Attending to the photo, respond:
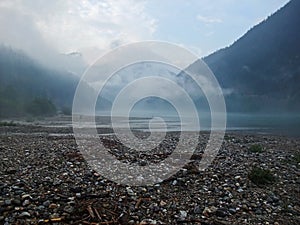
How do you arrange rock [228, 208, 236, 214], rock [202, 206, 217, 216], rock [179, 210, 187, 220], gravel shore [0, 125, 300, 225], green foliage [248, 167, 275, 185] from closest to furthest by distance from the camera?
gravel shore [0, 125, 300, 225]
rock [179, 210, 187, 220]
rock [202, 206, 217, 216]
rock [228, 208, 236, 214]
green foliage [248, 167, 275, 185]

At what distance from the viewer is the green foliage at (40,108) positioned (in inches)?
3809

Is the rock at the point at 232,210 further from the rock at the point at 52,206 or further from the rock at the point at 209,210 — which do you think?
the rock at the point at 52,206

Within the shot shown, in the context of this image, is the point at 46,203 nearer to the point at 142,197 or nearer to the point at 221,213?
the point at 142,197

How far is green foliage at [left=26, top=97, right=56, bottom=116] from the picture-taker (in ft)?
317

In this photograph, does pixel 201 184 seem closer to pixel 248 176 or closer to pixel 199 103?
pixel 248 176

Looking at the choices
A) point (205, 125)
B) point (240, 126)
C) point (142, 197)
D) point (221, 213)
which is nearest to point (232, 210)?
point (221, 213)

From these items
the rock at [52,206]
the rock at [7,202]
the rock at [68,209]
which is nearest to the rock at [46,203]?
the rock at [52,206]

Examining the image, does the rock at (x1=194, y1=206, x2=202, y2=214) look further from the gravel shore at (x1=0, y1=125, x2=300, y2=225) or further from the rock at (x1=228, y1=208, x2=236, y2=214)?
the rock at (x1=228, y1=208, x2=236, y2=214)

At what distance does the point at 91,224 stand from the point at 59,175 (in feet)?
13.2

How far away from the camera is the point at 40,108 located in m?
99.5

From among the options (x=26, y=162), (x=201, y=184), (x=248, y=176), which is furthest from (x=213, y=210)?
(x=26, y=162)

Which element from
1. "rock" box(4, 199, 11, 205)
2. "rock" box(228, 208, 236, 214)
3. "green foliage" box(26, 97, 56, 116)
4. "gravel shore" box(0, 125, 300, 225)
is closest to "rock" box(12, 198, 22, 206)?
"gravel shore" box(0, 125, 300, 225)

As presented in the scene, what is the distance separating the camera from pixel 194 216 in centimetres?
916

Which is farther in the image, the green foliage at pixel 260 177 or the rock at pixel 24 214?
the green foliage at pixel 260 177
